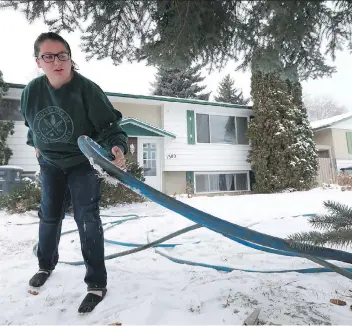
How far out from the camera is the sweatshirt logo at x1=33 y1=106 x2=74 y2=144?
1.91 m

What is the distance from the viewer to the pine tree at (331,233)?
135cm

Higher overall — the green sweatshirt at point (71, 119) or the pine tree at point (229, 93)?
the pine tree at point (229, 93)

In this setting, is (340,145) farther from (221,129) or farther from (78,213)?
(78,213)

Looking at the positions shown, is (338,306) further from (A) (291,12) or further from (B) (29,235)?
(B) (29,235)

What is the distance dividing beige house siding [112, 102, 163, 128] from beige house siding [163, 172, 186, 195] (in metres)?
2.17

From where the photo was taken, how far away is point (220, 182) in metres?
13.2

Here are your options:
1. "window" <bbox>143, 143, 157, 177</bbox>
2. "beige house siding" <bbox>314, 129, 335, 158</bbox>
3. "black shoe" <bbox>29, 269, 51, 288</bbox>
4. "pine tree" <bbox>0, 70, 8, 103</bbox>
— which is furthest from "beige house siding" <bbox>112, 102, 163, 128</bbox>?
"beige house siding" <bbox>314, 129, 335, 158</bbox>

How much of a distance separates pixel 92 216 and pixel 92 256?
0.83 ft

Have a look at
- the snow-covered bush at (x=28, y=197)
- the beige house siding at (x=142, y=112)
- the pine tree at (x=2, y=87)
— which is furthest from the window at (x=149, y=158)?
the pine tree at (x=2, y=87)

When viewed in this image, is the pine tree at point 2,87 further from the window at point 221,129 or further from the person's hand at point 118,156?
the person's hand at point 118,156

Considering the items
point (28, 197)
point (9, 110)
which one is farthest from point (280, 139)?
point (9, 110)

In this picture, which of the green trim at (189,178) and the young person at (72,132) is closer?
the young person at (72,132)

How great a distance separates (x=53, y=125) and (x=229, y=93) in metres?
27.2

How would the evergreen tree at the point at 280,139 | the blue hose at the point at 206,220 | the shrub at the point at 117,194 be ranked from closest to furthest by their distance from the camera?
the blue hose at the point at 206,220
the shrub at the point at 117,194
the evergreen tree at the point at 280,139
